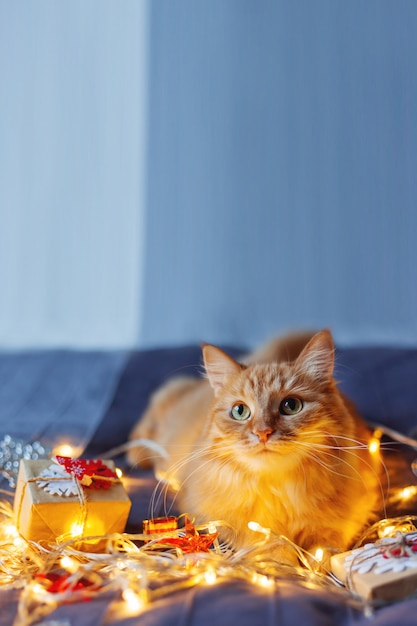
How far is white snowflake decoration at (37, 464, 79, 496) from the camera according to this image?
1.27m

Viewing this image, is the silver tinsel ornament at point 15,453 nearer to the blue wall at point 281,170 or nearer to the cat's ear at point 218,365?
the cat's ear at point 218,365

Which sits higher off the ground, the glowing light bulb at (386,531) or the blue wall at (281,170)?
the blue wall at (281,170)

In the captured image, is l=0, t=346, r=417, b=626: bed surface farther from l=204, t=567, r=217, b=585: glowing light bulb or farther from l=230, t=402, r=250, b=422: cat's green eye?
l=230, t=402, r=250, b=422: cat's green eye

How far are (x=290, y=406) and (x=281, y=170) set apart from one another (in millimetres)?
1796

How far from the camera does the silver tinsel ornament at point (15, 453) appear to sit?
1677mm

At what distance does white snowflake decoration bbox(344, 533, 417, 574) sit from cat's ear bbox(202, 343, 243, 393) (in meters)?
0.42

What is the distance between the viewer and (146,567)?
1.09 metres

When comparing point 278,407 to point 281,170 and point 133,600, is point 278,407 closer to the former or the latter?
point 133,600

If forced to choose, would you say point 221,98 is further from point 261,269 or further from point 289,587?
point 289,587

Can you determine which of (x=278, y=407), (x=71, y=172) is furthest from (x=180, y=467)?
(x=71, y=172)

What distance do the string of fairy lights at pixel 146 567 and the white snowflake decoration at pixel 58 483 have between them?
0.08m

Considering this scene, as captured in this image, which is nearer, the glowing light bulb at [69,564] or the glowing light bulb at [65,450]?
the glowing light bulb at [69,564]

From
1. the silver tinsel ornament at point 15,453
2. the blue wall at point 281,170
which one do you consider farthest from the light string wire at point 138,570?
the blue wall at point 281,170

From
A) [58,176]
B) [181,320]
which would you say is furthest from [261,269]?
[58,176]
